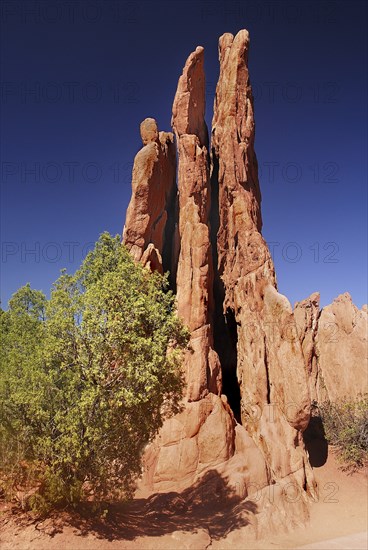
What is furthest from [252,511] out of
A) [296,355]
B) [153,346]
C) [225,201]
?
[225,201]

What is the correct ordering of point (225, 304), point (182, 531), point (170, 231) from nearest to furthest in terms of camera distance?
point (182, 531) → point (225, 304) → point (170, 231)

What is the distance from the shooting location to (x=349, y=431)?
26.0m

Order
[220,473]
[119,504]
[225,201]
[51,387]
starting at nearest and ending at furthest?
[51,387], [119,504], [220,473], [225,201]

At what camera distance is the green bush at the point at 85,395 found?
13414 mm

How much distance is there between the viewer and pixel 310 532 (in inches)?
709

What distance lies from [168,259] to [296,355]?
15842 mm

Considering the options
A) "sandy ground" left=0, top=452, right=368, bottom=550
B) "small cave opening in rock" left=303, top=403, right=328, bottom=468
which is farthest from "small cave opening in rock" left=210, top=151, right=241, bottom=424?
"sandy ground" left=0, top=452, right=368, bottom=550

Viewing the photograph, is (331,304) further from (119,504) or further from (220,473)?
(119,504)

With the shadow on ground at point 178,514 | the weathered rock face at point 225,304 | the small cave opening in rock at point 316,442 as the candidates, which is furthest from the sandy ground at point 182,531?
the small cave opening in rock at point 316,442

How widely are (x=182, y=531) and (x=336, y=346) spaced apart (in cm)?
3171

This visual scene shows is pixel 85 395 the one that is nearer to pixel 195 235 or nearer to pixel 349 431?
pixel 195 235

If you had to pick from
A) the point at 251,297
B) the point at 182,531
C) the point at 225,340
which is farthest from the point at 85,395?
the point at 225,340

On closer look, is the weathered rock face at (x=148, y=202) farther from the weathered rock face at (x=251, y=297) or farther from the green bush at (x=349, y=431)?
the green bush at (x=349, y=431)

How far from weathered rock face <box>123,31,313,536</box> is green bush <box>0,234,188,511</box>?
18.7 feet
